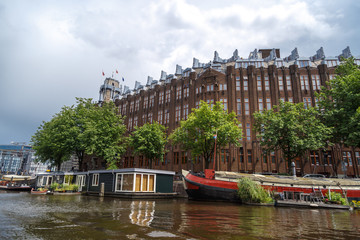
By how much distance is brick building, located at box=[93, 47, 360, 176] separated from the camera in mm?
41406

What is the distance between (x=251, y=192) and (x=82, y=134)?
30518 mm

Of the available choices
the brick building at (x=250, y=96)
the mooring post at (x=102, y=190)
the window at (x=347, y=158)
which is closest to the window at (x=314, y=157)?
the brick building at (x=250, y=96)

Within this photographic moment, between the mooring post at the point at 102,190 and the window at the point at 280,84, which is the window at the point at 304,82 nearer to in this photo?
the window at the point at 280,84

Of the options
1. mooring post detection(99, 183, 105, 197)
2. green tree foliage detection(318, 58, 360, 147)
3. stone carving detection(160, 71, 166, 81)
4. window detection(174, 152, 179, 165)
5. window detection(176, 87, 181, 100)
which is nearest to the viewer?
green tree foliage detection(318, 58, 360, 147)

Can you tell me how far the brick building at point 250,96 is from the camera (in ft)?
136

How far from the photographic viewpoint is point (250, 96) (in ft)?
151

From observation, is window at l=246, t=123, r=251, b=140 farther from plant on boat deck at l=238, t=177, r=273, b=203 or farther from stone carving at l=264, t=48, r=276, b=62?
plant on boat deck at l=238, t=177, r=273, b=203

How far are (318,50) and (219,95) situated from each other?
86.9 ft

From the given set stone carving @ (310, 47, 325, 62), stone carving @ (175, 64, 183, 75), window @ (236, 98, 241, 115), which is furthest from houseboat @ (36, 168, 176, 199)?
stone carving @ (310, 47, 325, 62)

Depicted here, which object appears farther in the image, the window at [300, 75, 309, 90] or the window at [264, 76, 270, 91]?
the window at [264, 76, 270, 91]

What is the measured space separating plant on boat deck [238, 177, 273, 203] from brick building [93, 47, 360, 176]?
49.3ft

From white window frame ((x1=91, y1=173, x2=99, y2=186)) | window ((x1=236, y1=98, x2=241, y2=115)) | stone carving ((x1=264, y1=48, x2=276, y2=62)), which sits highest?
stone carving ((x1=264, y1=48, x2=276, y2=62))

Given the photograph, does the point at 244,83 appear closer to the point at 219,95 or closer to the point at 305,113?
the point at 219,95

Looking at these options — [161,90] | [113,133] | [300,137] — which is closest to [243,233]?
[300,137]
